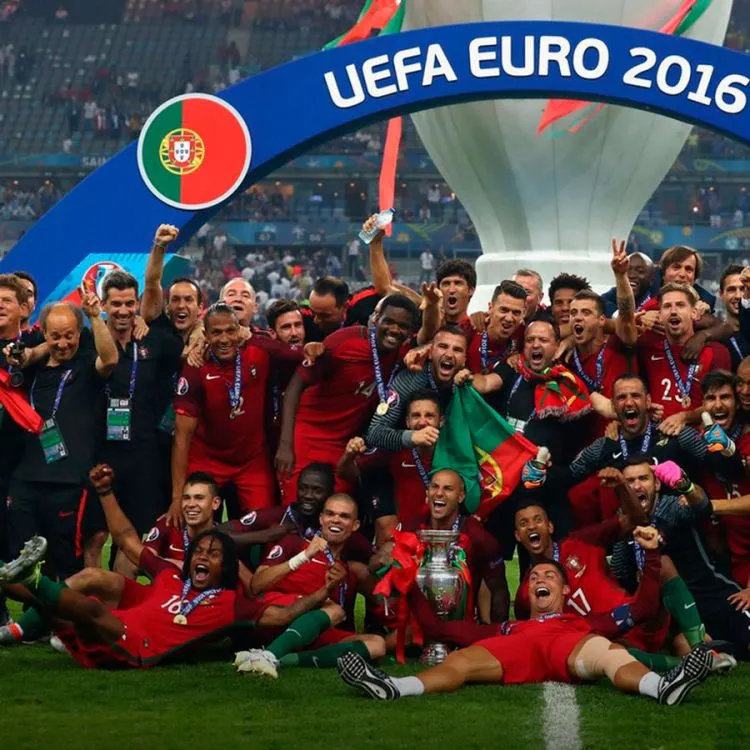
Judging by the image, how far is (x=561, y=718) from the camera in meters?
5.21

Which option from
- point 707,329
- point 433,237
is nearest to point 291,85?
point 707,329

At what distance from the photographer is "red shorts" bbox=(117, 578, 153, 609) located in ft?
20.5

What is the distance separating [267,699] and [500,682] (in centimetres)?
80

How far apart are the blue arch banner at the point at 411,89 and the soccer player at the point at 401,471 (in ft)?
5.30

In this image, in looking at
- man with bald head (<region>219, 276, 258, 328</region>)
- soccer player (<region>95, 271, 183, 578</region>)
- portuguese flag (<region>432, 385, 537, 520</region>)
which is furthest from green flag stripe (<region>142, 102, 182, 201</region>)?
portuguese flag (<region>432, 385, 537, 520</region>)

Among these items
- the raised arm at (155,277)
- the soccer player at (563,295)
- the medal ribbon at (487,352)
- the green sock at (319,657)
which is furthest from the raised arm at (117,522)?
the soccer player at (563,295)

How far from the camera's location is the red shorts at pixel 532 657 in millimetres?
5730

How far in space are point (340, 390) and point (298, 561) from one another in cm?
84

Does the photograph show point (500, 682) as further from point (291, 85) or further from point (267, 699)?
point (291, 85)

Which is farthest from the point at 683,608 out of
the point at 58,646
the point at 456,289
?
the point at 58,646

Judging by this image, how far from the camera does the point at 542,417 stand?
6625mm

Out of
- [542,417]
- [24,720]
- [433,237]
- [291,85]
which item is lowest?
[24,720]

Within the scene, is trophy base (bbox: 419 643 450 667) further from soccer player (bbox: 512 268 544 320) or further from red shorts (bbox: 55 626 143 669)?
soccer player (bbox: 512 268 544 320)

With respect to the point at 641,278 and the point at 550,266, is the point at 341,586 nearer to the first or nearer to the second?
the point at 641,278
